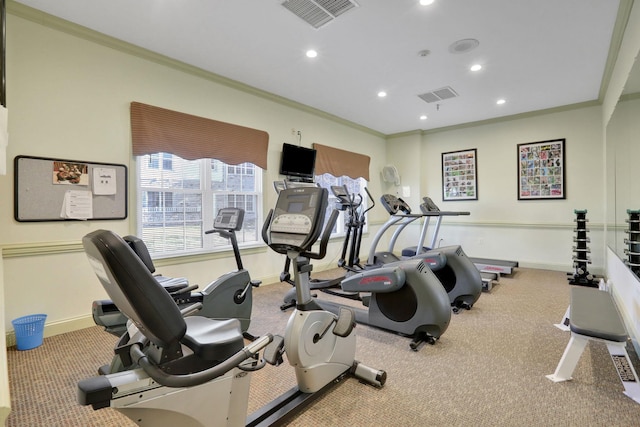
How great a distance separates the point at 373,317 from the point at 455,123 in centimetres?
493

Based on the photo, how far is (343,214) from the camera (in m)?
6.15

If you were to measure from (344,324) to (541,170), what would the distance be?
5.51 meters

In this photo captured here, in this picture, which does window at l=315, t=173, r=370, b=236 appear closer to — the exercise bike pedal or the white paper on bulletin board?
the white paper on bulletin board

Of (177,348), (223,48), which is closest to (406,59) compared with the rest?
(223,48)

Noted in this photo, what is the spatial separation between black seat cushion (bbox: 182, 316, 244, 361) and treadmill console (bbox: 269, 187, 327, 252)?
19.4 inches

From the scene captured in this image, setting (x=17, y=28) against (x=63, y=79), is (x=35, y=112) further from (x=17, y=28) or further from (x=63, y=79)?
(x=17, y=28)

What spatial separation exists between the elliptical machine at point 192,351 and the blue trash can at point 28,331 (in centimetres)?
184

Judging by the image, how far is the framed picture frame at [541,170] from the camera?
5.34 meters

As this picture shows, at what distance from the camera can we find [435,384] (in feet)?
6.67

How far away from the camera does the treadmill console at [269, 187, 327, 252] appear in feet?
5.28

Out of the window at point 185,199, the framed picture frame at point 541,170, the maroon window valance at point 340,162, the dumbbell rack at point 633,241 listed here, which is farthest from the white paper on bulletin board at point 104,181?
the framed picture frame at point 541,170

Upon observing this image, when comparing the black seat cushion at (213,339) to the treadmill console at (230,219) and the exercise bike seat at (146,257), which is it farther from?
the treadmill console at (230,219)

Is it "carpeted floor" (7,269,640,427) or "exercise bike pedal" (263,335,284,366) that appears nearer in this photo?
"exercise bike pedal" (263,335,284,366)

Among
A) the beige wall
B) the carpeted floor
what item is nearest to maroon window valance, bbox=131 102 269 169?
the beige wall
